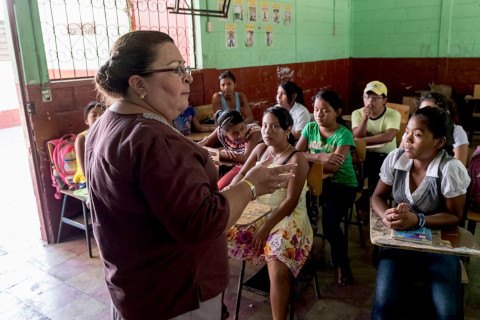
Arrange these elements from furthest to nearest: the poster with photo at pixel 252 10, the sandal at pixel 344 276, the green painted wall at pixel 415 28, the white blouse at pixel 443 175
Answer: the green painted wall at pixel 415 28 → the poster with photo at pixel 252 10 → the sandal at pixel 344 276 → the white blouse at pixel 443 175

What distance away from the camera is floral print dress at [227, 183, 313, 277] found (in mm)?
2207

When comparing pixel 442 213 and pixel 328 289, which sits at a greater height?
pixel 442 213

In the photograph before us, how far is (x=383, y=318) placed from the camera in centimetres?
186

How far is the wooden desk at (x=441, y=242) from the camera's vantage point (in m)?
1.69

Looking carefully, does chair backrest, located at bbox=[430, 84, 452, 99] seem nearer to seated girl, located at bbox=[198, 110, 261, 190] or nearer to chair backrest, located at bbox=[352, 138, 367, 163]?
chair backrest, located at bbox=[352, 138, 367, 163]

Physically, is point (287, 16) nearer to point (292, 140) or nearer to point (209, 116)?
point (209, 116)

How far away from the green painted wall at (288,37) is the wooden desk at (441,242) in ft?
11.7

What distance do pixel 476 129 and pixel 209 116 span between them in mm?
5182

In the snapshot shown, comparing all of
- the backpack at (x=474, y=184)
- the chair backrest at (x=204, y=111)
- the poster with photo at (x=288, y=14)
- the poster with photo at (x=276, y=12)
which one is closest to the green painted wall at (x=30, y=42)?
the chair backrest at (x=204, y=111)

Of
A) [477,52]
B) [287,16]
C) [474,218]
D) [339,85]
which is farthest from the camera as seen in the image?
[339,85]

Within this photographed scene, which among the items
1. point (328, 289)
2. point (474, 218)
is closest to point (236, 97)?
point (328, 289)

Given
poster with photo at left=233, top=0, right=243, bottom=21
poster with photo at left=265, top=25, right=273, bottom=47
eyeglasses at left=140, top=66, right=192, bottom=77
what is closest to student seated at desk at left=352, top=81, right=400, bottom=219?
poster with photo at left=233, top=0, right=243, bottom=21

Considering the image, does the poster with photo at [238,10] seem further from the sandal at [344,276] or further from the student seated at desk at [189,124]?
the sandal at [344,276]

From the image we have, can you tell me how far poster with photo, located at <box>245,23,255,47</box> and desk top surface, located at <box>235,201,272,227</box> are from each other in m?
3.74
